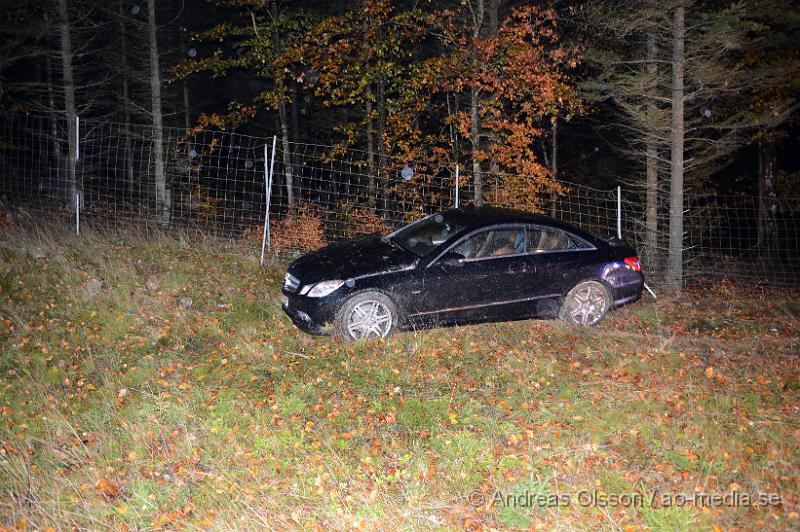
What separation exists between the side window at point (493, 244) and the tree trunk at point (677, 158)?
4.16 meters

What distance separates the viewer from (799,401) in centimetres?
595

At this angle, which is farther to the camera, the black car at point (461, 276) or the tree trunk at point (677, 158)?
the tree trunk at point (677, 158)

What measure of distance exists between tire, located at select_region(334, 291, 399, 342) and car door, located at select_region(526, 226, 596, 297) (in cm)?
191

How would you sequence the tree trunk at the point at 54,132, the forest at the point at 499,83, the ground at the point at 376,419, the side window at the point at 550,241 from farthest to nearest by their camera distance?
the tree trunk at the point at 54,132, the forest at the point at 499,83, the side window at the point at 550,241, the ground at the point at 376,419

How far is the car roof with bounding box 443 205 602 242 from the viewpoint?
26.1 ft

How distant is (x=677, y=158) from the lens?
36.9 ft

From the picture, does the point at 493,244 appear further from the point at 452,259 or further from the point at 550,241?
the point at 550,241

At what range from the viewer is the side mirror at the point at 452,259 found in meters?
7.55

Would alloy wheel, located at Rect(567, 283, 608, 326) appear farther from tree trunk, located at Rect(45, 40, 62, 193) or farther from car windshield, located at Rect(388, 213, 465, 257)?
tree trunk, located at Rect(45, 40, 62, 193)

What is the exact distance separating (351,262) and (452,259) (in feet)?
3.89

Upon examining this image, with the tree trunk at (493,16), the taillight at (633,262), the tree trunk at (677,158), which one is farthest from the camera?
the tree trunk at (493,16)

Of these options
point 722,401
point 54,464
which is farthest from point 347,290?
point 722,401

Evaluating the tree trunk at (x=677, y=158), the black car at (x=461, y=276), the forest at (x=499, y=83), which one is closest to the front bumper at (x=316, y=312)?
the black car at (x=461, y=276)

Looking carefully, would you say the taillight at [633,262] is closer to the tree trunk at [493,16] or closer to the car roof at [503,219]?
the car roof at [503,219]
